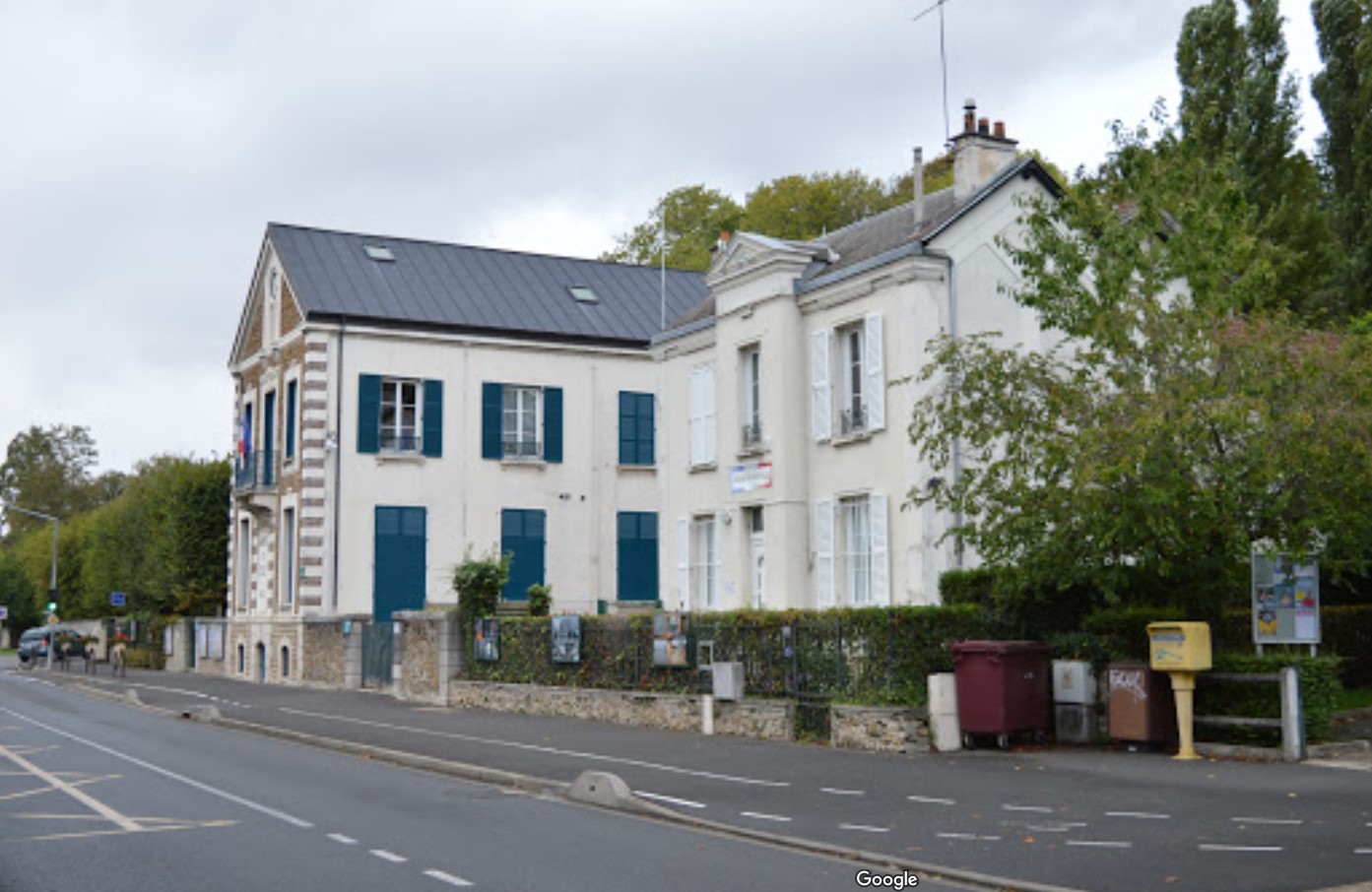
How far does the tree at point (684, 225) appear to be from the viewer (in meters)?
56.7

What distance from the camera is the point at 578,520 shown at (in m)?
39.5

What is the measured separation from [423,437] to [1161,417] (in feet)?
79.7

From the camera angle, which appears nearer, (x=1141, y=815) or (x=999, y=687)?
(x=1141, y=815)

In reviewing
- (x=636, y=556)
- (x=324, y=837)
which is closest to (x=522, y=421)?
(x=636, y=556)

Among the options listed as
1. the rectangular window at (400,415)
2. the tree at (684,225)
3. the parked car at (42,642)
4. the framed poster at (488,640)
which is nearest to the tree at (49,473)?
the parked car at (42,642)

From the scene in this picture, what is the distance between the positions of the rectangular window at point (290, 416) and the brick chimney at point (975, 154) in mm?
19955

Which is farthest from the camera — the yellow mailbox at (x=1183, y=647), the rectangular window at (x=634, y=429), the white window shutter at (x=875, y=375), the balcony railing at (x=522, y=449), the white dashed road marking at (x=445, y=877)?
the rectangular window at (x=634, y=429)

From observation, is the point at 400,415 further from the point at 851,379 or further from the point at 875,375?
the point at 875,375

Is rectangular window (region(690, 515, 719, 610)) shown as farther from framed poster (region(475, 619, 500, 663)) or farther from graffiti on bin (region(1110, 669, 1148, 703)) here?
graffiti on bin (region(1110, 669, 1148, 703))

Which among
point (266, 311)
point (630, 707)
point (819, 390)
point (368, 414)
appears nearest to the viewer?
point (630, 707)

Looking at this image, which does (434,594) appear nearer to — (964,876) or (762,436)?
(762,436)

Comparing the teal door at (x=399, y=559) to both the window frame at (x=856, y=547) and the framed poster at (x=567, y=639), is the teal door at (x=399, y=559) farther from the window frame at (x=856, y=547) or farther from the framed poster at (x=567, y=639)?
the window frame at (x=856, y=547)

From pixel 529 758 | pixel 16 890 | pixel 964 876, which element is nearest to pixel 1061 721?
pixel 529 758

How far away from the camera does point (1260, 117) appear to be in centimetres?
3603
